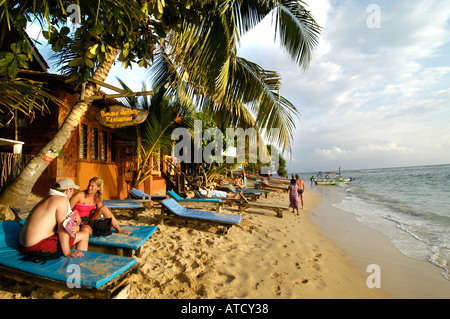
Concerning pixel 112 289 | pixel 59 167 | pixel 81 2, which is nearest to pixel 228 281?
pixel 112 289

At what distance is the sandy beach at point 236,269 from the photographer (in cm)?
266

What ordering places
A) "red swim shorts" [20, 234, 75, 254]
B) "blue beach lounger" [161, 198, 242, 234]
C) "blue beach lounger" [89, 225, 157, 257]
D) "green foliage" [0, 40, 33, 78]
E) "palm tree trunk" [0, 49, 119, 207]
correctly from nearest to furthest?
1. "green foliage" [0, 40, 33, 78]
2. "red swim shorts" [20, 234, 75, 254]
3. "blue beach lounger" [89, 225, 157, 257]
4. "palm tree trunk" [0, 49, 119, 207]
5. "blue beach lounger" [161, 198, 242, 234]

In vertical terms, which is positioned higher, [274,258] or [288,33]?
[288,33]

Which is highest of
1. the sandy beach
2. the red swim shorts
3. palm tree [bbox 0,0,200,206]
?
palm tree [bbox 0,0,200,206]

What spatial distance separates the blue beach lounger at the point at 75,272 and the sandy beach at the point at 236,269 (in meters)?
0.34

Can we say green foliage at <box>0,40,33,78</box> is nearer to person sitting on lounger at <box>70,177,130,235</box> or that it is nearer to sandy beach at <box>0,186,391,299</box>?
person sitting on lounger at <box>70,177,130,235</box>

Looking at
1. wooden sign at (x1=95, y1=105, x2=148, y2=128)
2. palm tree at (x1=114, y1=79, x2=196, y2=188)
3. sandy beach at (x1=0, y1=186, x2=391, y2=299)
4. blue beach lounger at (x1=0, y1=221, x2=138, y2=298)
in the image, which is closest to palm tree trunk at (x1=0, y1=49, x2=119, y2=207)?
wooden sign at (x1=95, y1=105, x2=148, y2=128)

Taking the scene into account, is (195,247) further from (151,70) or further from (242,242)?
(151,70)

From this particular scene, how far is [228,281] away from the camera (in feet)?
9.66

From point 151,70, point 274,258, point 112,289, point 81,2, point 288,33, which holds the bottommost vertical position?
point 274,258

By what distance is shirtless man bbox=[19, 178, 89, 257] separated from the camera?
2.39 m

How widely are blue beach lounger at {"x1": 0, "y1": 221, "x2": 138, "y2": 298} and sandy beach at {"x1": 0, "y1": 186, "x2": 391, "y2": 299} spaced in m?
0.34
